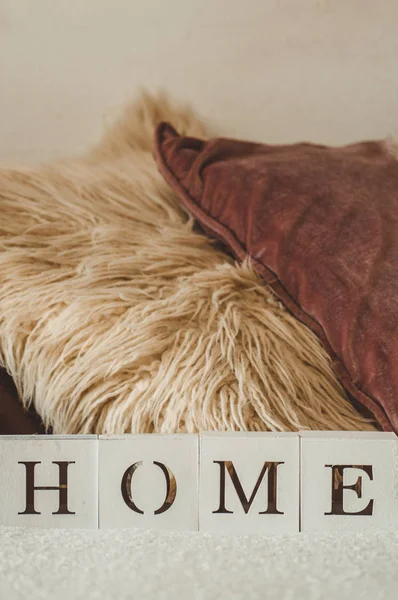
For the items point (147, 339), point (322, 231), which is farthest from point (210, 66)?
point (147, 339)

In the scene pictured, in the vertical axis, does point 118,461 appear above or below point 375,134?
below

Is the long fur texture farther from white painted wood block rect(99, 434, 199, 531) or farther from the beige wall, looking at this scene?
the beige wall

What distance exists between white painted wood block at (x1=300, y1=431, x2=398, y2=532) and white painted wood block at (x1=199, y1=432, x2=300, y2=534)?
0.4 inches

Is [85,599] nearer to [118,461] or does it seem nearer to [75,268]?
[118,461]

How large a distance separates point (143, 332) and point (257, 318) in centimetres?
11

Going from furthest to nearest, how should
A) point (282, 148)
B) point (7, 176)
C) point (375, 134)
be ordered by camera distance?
point (375, 134) → point (282, 148) → point (7, 176)

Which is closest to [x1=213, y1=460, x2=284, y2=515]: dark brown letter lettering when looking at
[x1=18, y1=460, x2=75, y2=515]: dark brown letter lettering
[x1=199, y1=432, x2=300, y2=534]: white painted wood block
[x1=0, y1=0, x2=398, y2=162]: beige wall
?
[x1=199, y1=432, x2=300, y2=534]: white painted wood block

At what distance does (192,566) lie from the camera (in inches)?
15.3

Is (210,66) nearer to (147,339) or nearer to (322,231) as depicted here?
(322,231)

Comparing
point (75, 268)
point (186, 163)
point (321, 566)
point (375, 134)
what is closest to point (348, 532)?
point (321, 566)

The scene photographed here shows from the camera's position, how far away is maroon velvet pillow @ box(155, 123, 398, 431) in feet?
1.78

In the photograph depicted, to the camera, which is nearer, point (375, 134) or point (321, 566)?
point (321, 566)

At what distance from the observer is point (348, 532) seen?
1.46 feet

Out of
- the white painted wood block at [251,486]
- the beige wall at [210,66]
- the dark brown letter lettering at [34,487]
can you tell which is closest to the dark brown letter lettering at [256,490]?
the white painted wood block at [251,486]
